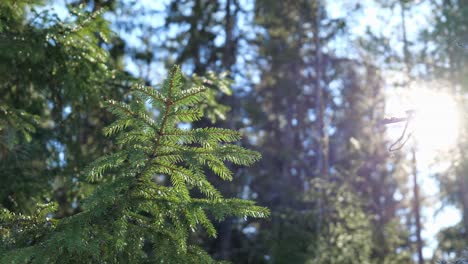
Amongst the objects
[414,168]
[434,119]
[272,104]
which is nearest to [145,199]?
[434,119]

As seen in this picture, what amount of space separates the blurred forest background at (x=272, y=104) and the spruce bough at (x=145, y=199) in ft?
6.68

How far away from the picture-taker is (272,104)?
22984mm

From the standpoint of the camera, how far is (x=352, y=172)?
1499 centimetres

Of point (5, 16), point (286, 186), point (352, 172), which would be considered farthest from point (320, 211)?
point (5, 16)

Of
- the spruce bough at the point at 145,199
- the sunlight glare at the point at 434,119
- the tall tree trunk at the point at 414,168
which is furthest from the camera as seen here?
the tall tree trunk at the point at 414,168

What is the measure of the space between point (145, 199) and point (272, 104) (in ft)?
66.2

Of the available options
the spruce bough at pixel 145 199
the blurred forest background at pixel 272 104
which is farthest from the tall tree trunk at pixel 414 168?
the spruce bough at pixel 145 199

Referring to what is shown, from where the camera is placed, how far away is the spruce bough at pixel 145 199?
2715mm

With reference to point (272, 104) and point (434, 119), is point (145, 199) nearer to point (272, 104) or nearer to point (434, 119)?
point (434, 119)

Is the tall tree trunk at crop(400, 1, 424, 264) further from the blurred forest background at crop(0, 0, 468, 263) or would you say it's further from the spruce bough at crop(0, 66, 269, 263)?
the spruce bough at crop(0, 66, 269, 263)

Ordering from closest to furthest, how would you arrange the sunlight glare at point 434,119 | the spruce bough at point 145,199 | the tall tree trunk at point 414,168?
1. the spruce bough at point 145,199
2. the sunlight glare at point 434,119
3. the tall tree trunk at point 414,168

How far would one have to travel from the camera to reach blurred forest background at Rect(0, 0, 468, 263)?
17.6 feet

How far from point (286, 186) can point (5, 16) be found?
15.2 m

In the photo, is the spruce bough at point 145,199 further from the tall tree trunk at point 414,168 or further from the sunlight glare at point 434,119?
the tall tree trunk at point 414,168
